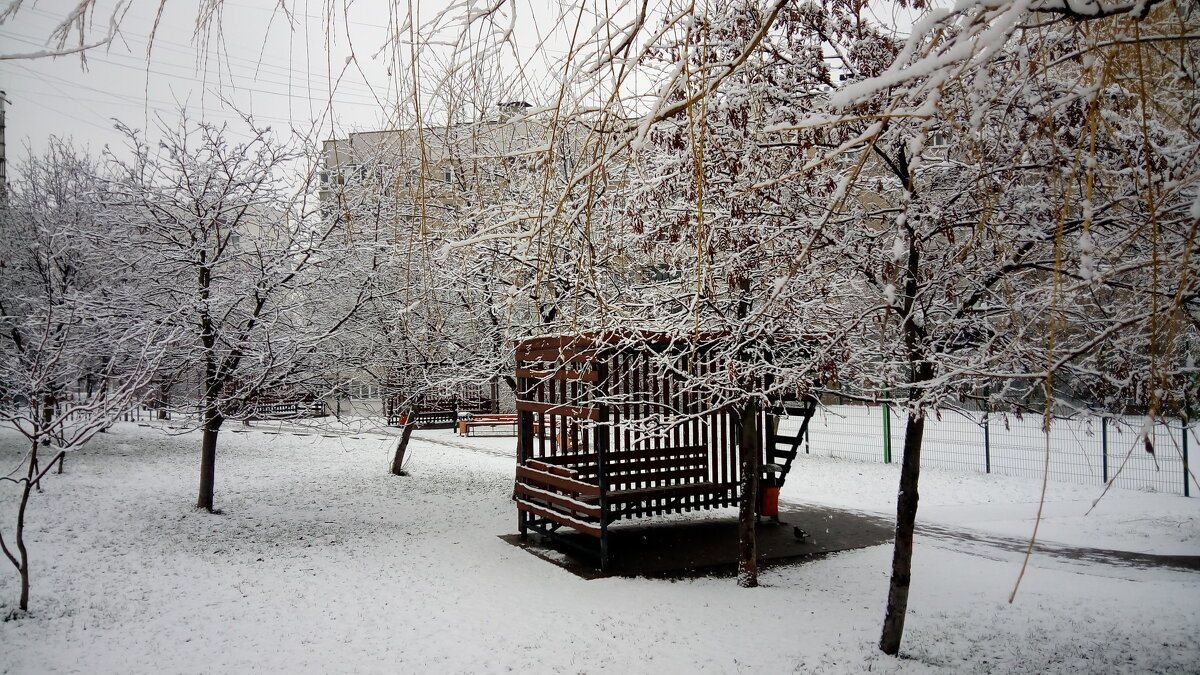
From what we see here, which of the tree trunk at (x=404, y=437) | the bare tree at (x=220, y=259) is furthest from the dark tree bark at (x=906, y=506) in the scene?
the tree trunk at (x=404, y=437)

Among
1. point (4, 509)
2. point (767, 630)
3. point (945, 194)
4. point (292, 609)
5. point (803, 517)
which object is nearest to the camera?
point (945, 194)

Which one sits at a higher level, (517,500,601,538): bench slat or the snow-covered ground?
(517,500,601,538): bench slat

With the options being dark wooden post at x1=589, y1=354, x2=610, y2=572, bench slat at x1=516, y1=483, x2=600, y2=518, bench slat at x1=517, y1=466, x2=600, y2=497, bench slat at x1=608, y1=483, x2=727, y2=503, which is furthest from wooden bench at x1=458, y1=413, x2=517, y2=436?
dark wooden post at x1=589, y1=354, x2=610, y2=572

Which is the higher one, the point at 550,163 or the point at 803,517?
the point at 550,163

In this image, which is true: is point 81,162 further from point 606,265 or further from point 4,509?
point 606,265

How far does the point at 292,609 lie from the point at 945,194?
627cm

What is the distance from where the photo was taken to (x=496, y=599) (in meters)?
6.69

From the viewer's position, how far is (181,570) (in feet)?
24.7

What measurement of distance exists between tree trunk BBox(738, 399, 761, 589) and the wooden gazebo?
0.32 metres

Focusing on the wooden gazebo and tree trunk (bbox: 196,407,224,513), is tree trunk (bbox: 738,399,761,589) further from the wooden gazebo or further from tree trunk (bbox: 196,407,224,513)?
tree trunk (bbox: 196,407,224,513)

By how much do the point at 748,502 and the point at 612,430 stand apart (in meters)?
2.21

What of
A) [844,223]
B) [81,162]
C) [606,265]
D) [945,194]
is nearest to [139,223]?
[606,265]

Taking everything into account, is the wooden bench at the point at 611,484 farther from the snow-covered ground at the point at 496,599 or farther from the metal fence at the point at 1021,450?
the metal fence at the point at 1021,450

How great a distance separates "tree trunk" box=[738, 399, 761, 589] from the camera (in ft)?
23.2
